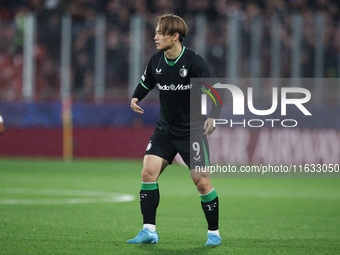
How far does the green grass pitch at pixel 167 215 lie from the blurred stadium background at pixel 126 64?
3.45 meters

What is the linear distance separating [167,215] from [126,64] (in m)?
12.0

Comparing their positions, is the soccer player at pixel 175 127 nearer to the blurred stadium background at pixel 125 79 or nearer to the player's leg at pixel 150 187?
the player's leg at pixel 150 187

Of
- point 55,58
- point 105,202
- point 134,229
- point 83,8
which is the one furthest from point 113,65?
point 134,229

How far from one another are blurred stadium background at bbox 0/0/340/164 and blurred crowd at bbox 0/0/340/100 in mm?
31

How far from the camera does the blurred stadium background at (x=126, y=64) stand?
2094 cm

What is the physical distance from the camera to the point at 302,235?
26.5 feet

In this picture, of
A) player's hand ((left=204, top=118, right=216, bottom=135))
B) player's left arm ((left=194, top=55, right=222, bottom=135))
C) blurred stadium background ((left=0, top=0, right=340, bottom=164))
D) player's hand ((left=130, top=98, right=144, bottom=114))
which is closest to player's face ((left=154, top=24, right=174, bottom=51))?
player's left arm ((left=194, top=55, right=222, bottom=135))

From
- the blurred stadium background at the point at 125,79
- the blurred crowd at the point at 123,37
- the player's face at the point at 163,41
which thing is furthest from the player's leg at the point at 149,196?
the blurred crowd at the point at 123,37

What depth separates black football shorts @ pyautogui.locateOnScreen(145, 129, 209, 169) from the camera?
6.96 meters

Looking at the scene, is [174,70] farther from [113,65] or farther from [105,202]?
[113,65]

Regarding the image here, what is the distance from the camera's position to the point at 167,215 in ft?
33.2

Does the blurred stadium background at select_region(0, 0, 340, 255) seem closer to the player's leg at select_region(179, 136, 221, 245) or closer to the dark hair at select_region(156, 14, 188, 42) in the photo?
the player's leg at select_region(179, 136, 221, 245)

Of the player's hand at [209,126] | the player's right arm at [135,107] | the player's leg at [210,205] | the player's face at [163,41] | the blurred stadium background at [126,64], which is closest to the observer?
the player's hand at [209,126]

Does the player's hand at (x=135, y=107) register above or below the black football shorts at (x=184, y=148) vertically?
above
